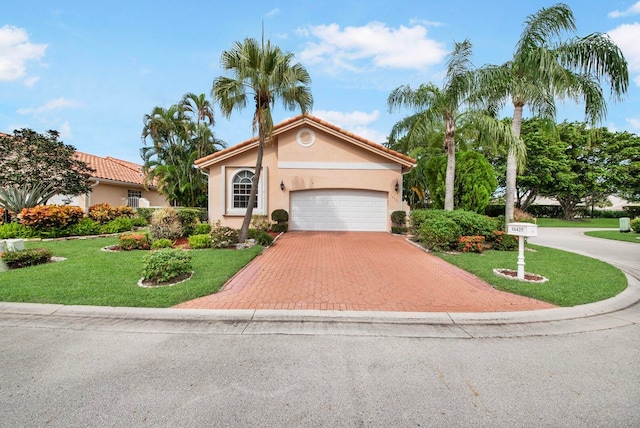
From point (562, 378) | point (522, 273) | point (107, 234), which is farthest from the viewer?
point (107, 234)

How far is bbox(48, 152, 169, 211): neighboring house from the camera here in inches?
695

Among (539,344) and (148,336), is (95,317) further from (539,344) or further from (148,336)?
(539,344)

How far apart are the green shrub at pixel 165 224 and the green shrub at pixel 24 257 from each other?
3304 millimetres

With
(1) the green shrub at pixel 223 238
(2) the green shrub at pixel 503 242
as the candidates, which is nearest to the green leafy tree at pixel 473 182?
(2) the green shrub at pixel 503 242

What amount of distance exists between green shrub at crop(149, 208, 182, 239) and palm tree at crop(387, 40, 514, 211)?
392 inches

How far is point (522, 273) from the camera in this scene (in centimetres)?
604

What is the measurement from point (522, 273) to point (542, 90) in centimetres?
761

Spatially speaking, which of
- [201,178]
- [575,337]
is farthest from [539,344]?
[201,178]

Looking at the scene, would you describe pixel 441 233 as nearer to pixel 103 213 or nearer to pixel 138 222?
pixel 103 213

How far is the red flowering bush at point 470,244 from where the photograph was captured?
8820 mm

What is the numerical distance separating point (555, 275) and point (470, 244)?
2.56 meters

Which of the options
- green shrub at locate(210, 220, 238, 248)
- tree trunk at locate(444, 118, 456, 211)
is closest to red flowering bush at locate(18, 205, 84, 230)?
green shrub at locate(210, 220, 238, 248)

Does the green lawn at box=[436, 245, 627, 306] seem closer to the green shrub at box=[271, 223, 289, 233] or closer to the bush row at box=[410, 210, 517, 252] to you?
the bush row at box=[410, 210, 517, 252]

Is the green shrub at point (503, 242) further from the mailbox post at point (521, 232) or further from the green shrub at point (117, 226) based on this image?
the green shrub at point (117, 226)
